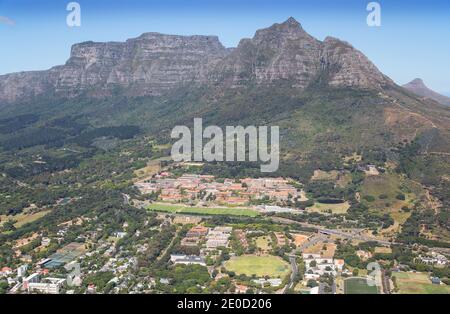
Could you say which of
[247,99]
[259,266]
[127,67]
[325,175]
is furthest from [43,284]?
[127,67]

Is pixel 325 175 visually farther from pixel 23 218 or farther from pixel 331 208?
pixel 23 218

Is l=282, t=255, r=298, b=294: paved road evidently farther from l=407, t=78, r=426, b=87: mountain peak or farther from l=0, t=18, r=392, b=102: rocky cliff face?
l=407, t=78, r=426, b=87: mountain peak

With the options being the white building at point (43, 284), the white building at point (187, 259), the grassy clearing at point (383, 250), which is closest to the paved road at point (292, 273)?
the white building at point (187, 259)

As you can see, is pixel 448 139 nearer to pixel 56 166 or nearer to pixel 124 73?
pixel 56 166

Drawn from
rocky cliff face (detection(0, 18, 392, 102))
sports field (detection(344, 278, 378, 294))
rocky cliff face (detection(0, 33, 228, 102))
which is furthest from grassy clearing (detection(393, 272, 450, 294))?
rocky cliff face (detection(0, 33, 228, 102))

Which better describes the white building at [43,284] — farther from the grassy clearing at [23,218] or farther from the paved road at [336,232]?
the paved road at [336,232]

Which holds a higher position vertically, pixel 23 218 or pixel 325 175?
pixel 325 175
